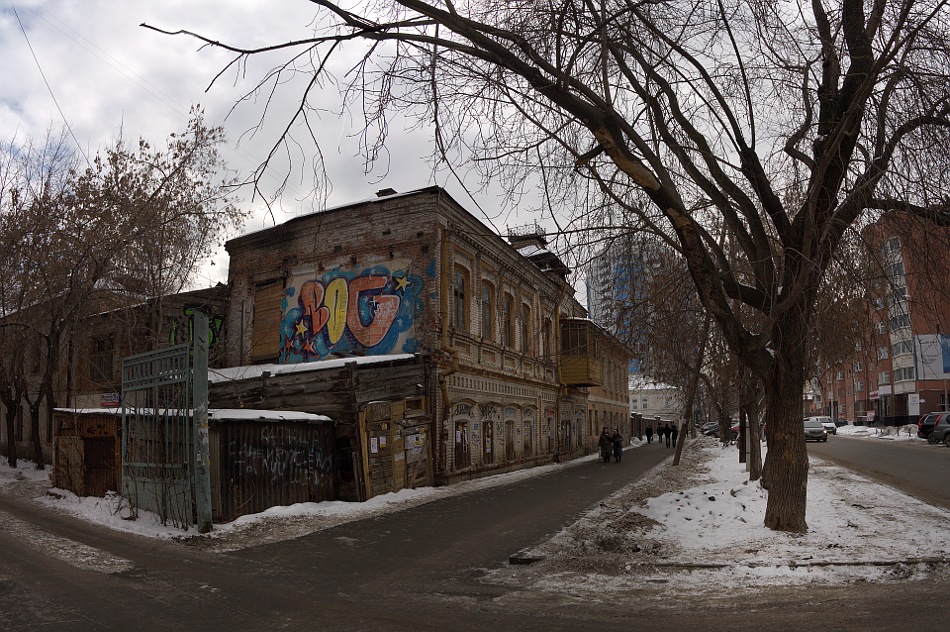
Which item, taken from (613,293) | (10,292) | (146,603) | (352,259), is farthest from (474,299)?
(146,603)

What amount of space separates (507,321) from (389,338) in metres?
6.49

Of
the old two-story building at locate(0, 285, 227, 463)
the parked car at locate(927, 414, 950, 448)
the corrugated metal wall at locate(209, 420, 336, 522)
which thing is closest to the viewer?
the corrugated metal wall at locate(209, 420, 336, 522)

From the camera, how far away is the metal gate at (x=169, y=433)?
413 inches

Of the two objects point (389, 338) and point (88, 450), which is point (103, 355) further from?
point (389, 338)

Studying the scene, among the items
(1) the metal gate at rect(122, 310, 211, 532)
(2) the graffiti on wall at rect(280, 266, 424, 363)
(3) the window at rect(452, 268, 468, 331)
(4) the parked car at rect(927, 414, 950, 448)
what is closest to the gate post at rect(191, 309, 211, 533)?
(1) the metal gate at rect(122, 310, 211, 532)

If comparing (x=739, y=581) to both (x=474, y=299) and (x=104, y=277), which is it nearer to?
(x=474, y=299)

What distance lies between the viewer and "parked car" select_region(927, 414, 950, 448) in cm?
3497

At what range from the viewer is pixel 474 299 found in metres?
20.7

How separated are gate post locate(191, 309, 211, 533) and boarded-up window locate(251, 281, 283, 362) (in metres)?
10.1

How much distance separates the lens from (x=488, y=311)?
2216 centimetres

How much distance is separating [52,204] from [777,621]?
64.2ft

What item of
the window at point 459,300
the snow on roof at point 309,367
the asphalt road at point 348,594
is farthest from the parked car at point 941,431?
the asphalt road at point 348,594

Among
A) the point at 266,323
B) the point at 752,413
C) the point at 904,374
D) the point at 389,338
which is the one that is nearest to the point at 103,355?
the point at 266,323

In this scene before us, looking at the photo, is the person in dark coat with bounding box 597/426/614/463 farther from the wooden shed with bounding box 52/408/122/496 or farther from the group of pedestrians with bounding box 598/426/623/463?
the wooden shed with bounding box 52/408/122/496
